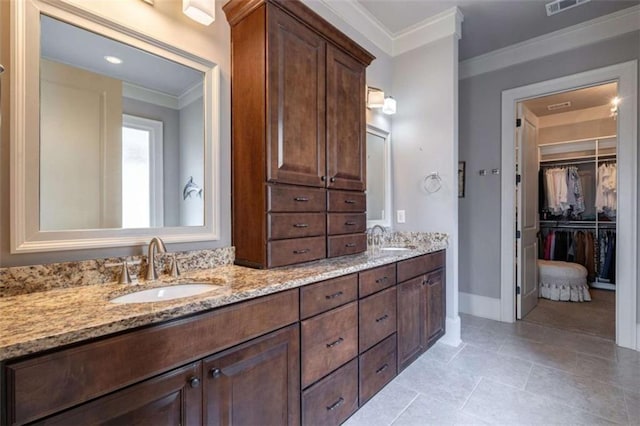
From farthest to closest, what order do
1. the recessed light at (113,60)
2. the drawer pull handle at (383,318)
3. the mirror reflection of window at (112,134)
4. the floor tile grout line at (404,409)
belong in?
the drawer pull handle at (383,318)
the floor tile grout line at (404,409)
the recessed light at (113,60)
the mirror reflection of window at (112,134)

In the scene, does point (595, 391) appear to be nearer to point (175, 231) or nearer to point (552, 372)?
point (552, 372)

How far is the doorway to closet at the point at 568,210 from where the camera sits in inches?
129

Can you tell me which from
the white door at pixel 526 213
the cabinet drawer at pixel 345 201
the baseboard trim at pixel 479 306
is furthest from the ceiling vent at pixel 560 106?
the cabinet drawer at pixel 345 201

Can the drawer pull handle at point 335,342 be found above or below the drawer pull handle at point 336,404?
above

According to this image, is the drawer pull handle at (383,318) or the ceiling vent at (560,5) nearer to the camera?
the drawer pull handle at (383,318)

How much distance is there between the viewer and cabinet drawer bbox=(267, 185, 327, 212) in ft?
5.24

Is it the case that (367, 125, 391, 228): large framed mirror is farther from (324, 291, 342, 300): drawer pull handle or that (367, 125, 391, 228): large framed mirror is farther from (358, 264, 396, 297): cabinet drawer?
(324, 291, 342, 300): drawer pull handle

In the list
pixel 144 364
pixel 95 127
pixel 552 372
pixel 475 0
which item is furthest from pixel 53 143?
pixel 552 372

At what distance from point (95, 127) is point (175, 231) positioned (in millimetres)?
576

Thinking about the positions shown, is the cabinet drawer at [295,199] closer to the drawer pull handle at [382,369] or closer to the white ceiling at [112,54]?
the white ceiling at [112,54]

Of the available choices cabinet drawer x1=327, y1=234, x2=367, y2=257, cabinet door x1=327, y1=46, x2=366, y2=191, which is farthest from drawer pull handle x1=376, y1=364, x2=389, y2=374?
cabinet door x1=327, y1=46, x2=366, y2=191

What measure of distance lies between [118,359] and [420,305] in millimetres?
1993

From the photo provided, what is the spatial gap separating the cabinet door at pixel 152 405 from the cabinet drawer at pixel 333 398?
58cm

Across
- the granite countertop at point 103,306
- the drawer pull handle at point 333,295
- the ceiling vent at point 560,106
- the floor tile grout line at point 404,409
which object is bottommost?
the floor tile grout line at point 404,409
